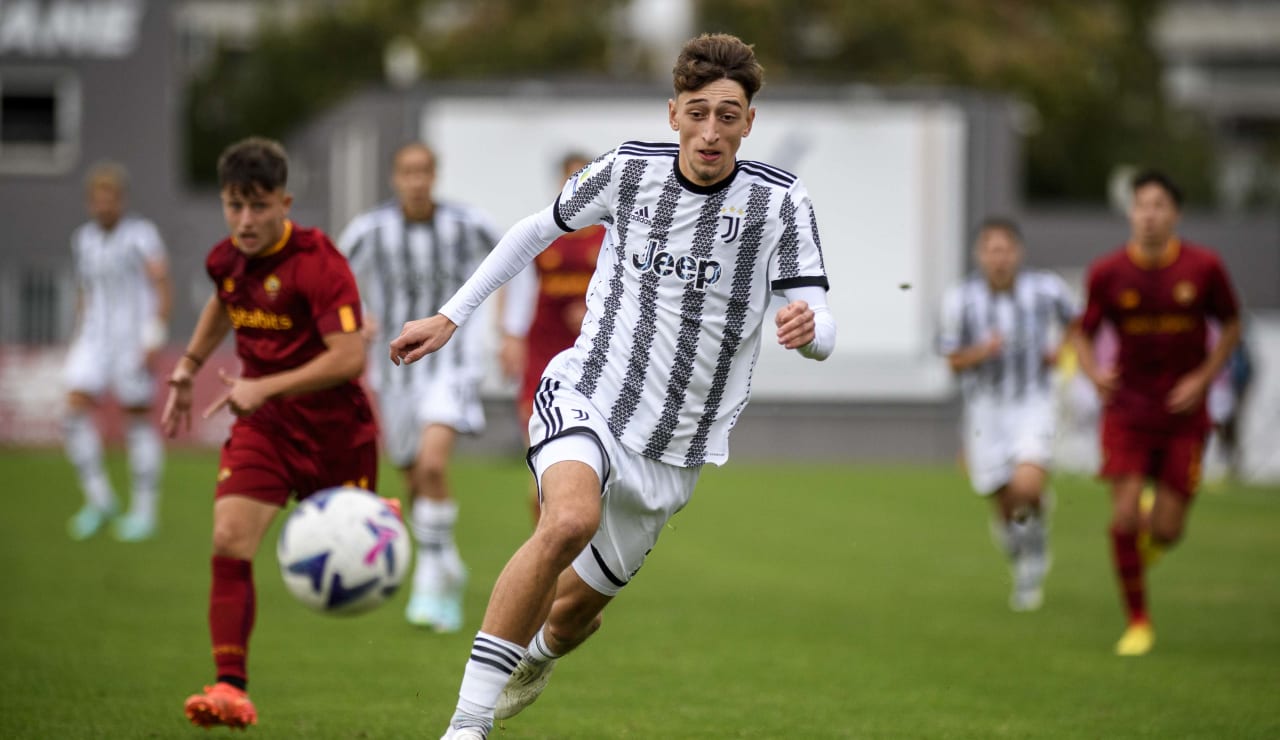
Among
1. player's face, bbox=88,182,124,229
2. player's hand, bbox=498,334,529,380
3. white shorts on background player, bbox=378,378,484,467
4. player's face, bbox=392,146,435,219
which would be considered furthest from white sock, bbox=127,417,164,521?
player's face, bbox=392,146,435,219

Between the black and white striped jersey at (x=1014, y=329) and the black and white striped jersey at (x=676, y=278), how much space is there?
5.93 meters

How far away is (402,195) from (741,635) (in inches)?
122

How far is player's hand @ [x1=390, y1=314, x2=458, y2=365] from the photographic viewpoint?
5504 millimetres

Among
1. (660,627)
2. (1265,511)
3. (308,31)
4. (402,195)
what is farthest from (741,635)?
(308,31)

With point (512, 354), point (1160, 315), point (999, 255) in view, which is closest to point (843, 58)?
point (999, 255)

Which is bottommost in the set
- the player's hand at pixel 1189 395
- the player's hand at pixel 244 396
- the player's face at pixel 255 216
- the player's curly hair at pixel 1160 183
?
the player's hand at pixel 1189 395

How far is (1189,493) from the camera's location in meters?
9.65

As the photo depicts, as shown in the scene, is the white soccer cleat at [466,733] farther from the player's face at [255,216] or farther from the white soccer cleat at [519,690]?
the player's face at [255,216]

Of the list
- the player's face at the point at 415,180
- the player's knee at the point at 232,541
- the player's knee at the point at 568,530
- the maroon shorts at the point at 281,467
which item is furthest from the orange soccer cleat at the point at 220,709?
the player's face at the point at 415,180

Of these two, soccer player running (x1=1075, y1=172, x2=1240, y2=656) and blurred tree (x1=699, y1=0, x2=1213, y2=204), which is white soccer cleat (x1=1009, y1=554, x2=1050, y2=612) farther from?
blurred tree (x1=699, y1=0, x2=1213, y2=204)

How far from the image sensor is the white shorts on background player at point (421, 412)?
9.80 metres

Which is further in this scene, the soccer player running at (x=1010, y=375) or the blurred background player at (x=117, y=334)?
the blurred background player at (x=117, y=334)

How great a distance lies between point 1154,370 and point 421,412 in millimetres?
4087

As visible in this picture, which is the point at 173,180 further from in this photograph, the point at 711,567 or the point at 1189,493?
the point at 1189,493
